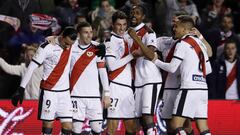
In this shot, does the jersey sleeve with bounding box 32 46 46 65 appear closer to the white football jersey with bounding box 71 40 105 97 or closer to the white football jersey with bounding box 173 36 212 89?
the white football jersey with bounding box 71 40 105 97

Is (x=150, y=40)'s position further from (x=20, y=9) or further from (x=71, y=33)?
(x=20, y=9)

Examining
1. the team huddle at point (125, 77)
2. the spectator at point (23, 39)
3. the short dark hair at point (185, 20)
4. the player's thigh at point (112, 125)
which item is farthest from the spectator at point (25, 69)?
the short dark hair at point (185, 20)

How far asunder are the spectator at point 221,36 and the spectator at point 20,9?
3.66 m

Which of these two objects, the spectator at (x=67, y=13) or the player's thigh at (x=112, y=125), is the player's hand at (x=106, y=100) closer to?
the player's thigh at (x=112, y=125)

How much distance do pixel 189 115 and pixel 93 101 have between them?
162cm

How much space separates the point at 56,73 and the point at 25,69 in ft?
9.48

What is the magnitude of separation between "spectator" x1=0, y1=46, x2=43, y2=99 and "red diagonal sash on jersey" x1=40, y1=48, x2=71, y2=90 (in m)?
2.62

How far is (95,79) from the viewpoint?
15.3 m

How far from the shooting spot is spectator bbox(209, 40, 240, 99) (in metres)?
18.4

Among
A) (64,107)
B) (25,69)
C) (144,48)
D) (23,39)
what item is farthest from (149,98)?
(23,39)

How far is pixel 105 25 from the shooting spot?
1931 centimetres

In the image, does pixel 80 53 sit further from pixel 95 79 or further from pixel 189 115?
pixel 189 115

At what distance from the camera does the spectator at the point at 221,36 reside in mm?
19391

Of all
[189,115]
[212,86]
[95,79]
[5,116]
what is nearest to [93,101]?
[95,79]
